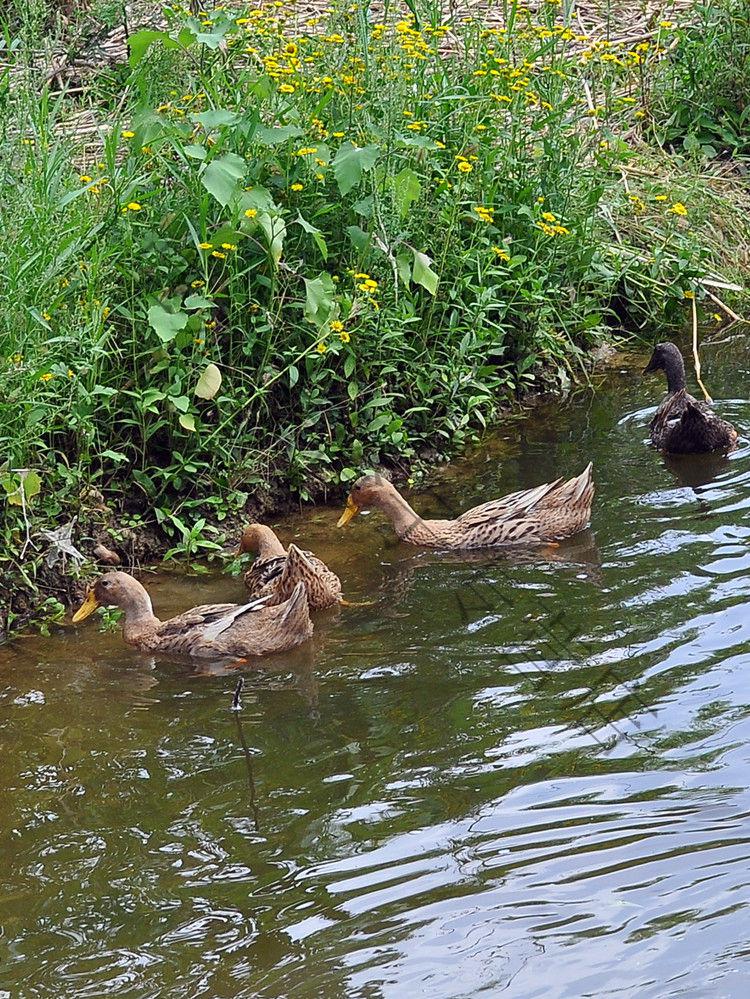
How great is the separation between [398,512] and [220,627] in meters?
1.62

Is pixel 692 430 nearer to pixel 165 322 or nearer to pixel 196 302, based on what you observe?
pixel 196 302

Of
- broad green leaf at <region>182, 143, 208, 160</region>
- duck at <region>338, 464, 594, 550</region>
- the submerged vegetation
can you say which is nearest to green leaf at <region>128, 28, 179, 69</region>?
the submerged vegetation

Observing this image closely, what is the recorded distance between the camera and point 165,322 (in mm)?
7871

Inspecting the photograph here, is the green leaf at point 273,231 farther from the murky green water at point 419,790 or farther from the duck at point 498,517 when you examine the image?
the murky green water at point 419,790

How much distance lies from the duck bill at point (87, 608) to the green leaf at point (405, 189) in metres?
2.98

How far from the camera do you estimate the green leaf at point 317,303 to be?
327 inches

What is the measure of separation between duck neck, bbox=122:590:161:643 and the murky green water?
0.11 m

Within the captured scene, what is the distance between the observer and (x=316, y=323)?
8.32 metres

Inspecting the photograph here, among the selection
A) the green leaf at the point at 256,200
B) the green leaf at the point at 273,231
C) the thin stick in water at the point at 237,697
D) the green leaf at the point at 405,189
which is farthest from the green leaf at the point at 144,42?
the thin stick in water at the point at 237,697

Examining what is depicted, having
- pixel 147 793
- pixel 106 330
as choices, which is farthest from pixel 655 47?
pixel 147 793

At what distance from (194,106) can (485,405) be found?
2693mm

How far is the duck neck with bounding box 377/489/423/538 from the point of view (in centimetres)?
824

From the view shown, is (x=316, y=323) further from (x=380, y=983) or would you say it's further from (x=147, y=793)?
(x=380, y=983)

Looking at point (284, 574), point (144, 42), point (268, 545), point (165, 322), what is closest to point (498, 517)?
point (268, 545)
